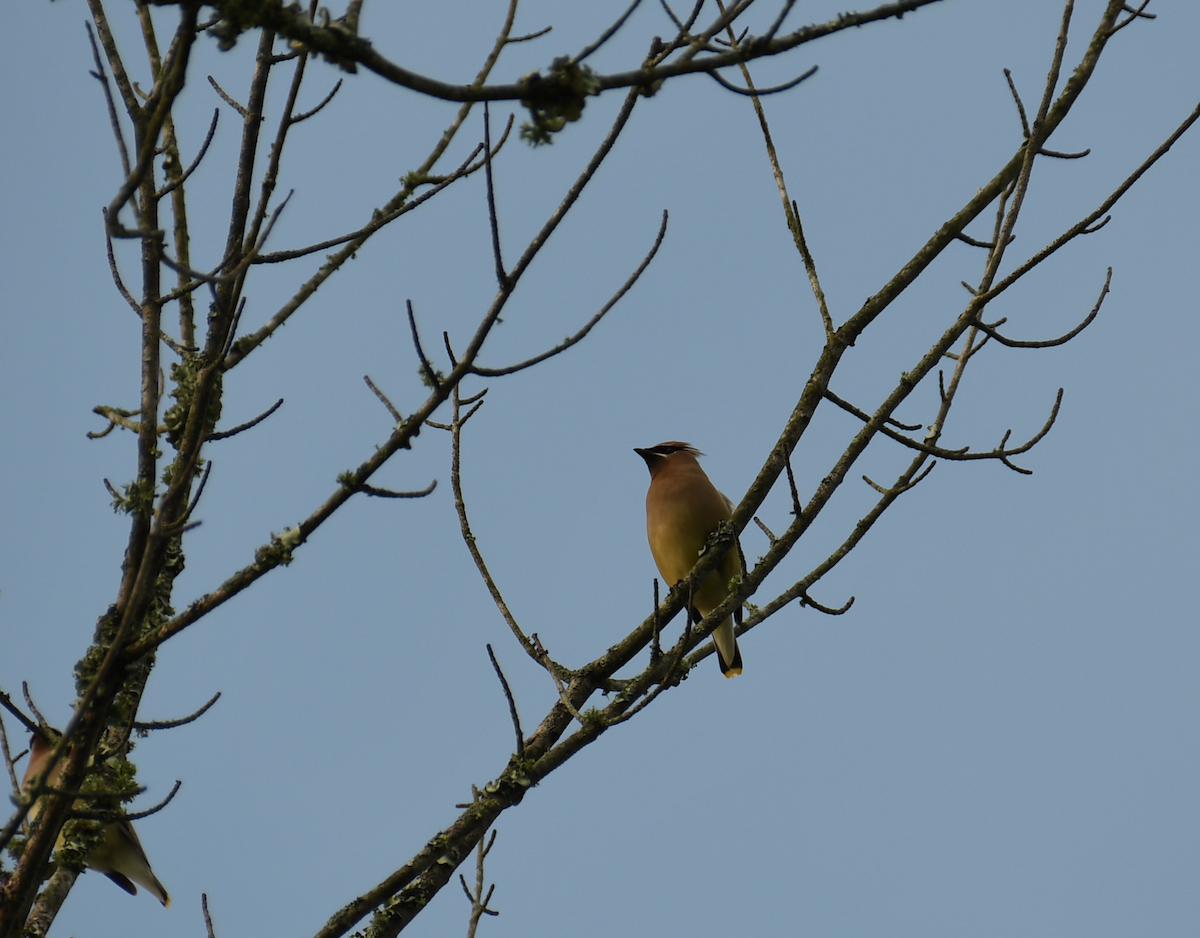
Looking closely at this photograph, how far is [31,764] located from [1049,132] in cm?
455

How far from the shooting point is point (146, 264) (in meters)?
2.96

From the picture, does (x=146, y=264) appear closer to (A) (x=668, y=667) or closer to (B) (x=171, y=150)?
(B) (x=171, y=150)

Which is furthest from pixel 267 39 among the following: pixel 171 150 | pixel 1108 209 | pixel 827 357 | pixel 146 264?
pixel 1108 209

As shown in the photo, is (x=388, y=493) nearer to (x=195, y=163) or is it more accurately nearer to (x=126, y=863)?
(x=195, y=163)

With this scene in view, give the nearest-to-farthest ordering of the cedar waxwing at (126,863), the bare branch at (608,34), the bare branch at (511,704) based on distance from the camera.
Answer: the bare branch at (608,34), the bare branch at (511,704), the cedar waxwing at (126,863)

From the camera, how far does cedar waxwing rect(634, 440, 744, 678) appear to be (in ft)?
19.0

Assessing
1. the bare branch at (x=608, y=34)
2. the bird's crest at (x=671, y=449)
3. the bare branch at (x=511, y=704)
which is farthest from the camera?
the bird's crest at (x=671, y=449)

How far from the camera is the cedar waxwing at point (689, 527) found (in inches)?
229

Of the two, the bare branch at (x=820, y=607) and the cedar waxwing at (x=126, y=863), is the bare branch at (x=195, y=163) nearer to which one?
the bare branch at (x=820, y=607)

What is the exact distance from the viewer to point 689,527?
5.84 meters

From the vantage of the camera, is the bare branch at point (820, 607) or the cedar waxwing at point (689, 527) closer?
the bare branch at point (820, 607)

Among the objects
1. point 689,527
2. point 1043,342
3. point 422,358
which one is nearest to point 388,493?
point 422,358

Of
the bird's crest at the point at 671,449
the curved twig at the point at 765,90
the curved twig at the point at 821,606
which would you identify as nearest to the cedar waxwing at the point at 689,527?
the bird's crest at the point at 671,449

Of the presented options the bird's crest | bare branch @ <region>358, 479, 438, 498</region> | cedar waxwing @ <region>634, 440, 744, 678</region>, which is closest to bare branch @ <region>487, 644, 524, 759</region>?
bare branch @ <region>358, 479, 438, 498</region>
